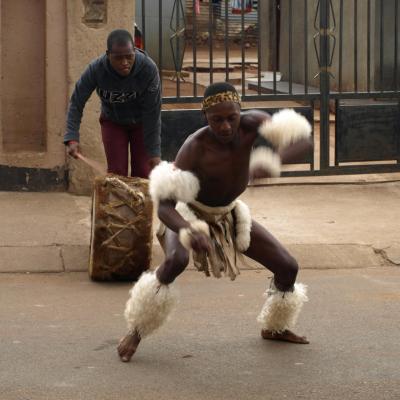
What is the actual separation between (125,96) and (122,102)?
0.19 feet

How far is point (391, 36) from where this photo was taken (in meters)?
13.2

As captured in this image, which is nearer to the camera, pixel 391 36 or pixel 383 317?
pixel 383 317

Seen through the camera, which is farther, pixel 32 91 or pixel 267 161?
pixel 32 91

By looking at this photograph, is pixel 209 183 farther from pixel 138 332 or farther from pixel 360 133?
pixel 360 133

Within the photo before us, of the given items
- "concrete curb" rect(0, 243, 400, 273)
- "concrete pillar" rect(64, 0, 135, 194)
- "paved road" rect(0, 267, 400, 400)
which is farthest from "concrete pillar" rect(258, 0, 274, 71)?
"paved road" rect(0, 267, 400, 400)

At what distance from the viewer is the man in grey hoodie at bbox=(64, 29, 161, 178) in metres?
7.57

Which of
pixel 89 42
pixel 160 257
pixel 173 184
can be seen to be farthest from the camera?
pixel 89 42

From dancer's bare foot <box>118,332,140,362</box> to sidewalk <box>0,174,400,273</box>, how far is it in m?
2.14

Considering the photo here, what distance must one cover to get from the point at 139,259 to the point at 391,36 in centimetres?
662

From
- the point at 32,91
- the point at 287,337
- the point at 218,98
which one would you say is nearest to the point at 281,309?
the point at 287,337

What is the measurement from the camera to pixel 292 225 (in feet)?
30.1

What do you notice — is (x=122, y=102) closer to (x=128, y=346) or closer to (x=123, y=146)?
(x=123, y=146)

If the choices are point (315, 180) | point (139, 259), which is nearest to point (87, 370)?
point (139, 259)

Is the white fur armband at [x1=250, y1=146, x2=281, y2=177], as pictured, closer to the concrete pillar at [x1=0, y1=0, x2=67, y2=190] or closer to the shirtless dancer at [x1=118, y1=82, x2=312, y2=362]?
the shirtless dancer at [x1=118, y1=82, x2=312, y2=362]
